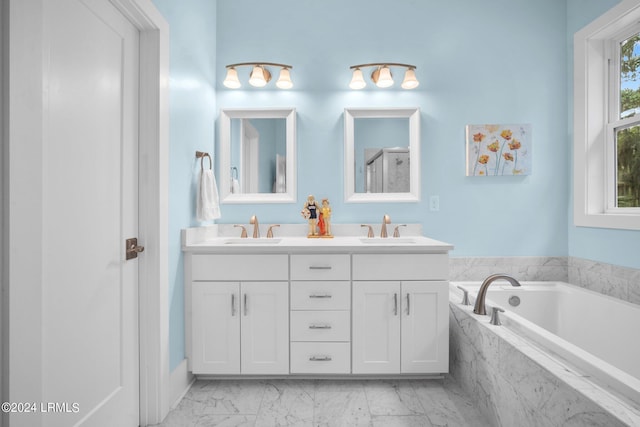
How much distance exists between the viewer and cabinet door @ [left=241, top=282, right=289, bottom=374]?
1883 millimetres

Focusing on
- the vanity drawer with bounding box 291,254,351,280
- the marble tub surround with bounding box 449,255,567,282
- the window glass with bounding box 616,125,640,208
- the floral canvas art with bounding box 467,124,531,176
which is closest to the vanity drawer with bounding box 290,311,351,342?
the vanity drawer with bounding box 291,254,351,280

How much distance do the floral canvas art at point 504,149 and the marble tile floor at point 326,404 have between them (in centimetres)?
153

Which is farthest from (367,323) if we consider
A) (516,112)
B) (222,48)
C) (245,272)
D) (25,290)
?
(222,48)

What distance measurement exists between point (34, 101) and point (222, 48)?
179cm

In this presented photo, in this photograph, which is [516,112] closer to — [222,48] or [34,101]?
[222,48]

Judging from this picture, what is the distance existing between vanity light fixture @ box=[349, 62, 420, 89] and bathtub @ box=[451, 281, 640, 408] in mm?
1493

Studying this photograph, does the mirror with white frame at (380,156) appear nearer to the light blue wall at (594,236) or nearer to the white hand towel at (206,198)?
the white hand towel at (206,198)

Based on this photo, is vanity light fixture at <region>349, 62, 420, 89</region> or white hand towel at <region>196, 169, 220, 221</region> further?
vanity light fixture at <region>349, 62, 420, 89</region>

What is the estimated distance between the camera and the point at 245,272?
1.90 meters

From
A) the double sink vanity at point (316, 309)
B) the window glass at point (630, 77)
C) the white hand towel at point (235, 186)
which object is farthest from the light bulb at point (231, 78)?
the window glass at point (630, 77)

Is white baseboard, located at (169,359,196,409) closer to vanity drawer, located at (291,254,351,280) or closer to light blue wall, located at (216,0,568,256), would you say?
vanity drawer, located at (291,254,351,280)

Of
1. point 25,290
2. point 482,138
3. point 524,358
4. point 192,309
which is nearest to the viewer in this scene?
point 25,290

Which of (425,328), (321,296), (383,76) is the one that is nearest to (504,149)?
(383,76)

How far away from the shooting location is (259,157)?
2.48 metres
